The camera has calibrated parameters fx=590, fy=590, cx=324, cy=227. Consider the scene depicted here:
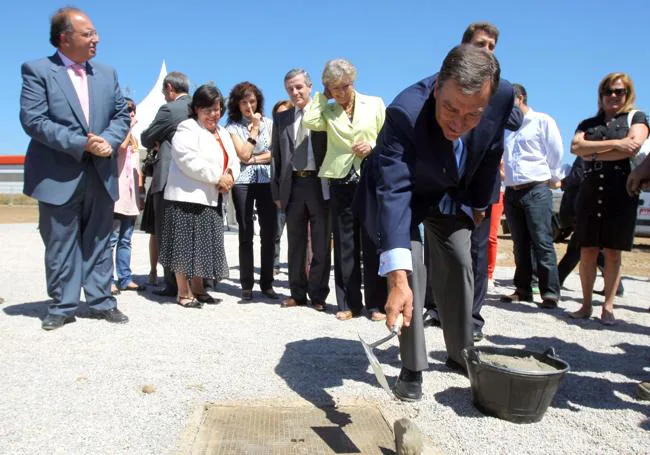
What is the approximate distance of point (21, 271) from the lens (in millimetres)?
7168

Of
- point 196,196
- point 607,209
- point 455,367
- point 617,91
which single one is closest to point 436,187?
point 455,367

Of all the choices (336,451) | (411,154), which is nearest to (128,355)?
(336,451)

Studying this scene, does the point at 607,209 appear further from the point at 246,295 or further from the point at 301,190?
the point at 246,295

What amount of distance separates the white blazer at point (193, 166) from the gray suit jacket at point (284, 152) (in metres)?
0.53

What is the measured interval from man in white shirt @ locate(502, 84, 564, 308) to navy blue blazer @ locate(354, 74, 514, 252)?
2.54 m

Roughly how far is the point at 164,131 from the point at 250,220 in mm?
1168

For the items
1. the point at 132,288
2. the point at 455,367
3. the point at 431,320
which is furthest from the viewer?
the point at 132,288

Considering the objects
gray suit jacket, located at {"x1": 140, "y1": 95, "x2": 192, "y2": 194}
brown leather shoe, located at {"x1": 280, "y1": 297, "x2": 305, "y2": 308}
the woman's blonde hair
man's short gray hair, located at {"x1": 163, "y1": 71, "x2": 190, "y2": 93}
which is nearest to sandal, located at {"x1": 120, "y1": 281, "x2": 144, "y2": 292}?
gray suit jacket, located at {"x1": 140, "y1": 95, "x2": 192, "y2": 194}

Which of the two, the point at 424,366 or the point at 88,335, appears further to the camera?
the point at 88,335

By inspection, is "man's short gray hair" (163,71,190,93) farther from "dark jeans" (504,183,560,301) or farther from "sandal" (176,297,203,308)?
"dark jeans" (504,183,560,301)

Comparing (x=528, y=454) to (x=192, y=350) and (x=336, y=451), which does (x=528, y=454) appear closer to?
(x=336, y=451)

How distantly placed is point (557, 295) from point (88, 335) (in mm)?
4105

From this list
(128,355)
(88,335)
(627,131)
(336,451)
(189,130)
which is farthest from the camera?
(189,130)

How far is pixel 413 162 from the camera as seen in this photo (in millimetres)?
2744
